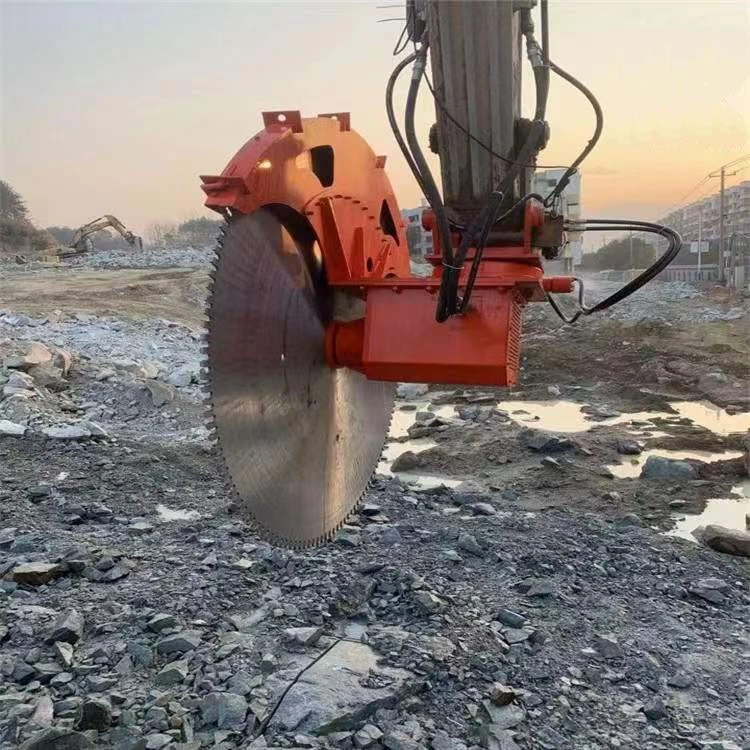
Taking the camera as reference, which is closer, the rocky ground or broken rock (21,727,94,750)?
broken rock (21,727,94,750)

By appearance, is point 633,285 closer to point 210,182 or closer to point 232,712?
point 210,182

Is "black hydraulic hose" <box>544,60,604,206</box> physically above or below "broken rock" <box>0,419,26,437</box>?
above

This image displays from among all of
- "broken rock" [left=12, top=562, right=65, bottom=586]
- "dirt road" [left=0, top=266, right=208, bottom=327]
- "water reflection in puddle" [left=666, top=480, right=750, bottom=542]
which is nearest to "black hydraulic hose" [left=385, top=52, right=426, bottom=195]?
"broken rock" [left=12, top=562, right=65, bottom=586]

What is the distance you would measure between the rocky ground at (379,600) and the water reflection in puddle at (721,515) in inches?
2.6

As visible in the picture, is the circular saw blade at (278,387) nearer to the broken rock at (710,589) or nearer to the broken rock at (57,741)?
the broken rock at (57,741)

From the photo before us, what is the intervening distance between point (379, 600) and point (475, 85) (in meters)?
2.32

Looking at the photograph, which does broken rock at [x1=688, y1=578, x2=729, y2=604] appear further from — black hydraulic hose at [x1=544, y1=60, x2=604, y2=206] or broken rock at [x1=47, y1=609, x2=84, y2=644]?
broken rock at [x1=47, y1=609, x2=84, y2=644]

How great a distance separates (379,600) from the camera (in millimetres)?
3795

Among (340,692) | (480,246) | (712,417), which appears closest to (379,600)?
(340,692)

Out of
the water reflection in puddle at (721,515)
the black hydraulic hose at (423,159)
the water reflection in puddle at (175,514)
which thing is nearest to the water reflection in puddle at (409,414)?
the water reflection in puddle at (721,515)

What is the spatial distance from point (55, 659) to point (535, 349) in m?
11.7

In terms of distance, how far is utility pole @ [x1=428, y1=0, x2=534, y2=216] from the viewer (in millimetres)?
2512

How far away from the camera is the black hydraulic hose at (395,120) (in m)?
2.62

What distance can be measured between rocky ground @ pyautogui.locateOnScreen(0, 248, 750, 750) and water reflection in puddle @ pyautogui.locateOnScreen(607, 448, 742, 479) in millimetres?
32
